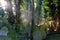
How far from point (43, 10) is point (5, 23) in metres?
2.09

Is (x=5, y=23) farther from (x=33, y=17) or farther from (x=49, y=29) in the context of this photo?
(x=49, y=29)

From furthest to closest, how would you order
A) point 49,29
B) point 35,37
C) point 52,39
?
1. point 49,29
2. point 52,39
3. point 35,37

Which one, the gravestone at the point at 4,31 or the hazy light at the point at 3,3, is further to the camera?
the hazy light at the point at 3,3

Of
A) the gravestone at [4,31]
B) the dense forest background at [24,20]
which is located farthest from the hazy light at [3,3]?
the gravestone at [4,31]

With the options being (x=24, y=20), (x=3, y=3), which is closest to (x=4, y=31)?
(x=24, y=20)

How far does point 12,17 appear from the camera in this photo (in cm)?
766

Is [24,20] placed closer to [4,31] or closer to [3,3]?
[4,31]

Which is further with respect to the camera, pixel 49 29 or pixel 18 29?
pixel 49 29

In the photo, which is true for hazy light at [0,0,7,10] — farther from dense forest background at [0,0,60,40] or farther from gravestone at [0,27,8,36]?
gravestone at [0,27,8,36]

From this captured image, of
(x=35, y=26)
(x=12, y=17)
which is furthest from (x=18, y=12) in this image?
(x=35, y=26)

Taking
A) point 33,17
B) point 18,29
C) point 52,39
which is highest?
point 33,17

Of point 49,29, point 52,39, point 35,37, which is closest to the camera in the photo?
point 35,37

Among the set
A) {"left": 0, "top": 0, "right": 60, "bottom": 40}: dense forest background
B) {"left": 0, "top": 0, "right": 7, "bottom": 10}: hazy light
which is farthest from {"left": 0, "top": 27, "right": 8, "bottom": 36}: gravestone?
{"left": 0, "top": 0, "right": 7, "bottom": 10}: hazy light

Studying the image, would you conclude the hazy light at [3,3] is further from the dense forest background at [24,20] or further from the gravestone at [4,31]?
the gravestone at [4,31]
